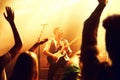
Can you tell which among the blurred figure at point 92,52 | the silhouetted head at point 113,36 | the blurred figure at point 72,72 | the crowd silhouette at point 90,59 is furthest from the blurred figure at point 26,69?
the silhouetted head at point 113,36

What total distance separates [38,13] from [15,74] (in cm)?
590

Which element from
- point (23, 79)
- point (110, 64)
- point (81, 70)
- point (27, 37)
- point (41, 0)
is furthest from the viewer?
point (27, 37)

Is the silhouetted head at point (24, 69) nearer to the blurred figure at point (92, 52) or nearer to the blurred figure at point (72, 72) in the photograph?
the blurred figure at point (72, 72)

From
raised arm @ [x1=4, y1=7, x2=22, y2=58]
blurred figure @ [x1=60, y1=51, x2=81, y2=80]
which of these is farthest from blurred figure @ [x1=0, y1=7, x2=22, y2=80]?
blurred figure @ [x1=60, y1=51, x2=81, y2=80]

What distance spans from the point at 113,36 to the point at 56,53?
5212 mm

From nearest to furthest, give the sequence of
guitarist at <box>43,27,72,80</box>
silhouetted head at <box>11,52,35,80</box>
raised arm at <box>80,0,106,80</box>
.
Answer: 1. raised arm at <box>80,0,106,80</box>
2. silhouetted head at <box>11,52,35,80</box>
3. guitarist at <box>43,27,72,80</box>

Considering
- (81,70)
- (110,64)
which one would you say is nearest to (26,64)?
(81,70)

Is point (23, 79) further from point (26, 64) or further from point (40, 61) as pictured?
point (40, 61)

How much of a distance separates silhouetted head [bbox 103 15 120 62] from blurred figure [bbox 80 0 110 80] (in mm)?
85

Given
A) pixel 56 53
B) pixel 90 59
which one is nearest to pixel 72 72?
pixel 90 59

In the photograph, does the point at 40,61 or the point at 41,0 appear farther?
the point at 40,61

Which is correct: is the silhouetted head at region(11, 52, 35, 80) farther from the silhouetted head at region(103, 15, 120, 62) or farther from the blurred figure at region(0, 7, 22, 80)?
the silhouetted head at region(103, 15, 120, 62)

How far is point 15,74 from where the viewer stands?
259cm

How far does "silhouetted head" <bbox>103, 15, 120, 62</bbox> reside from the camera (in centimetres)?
193
